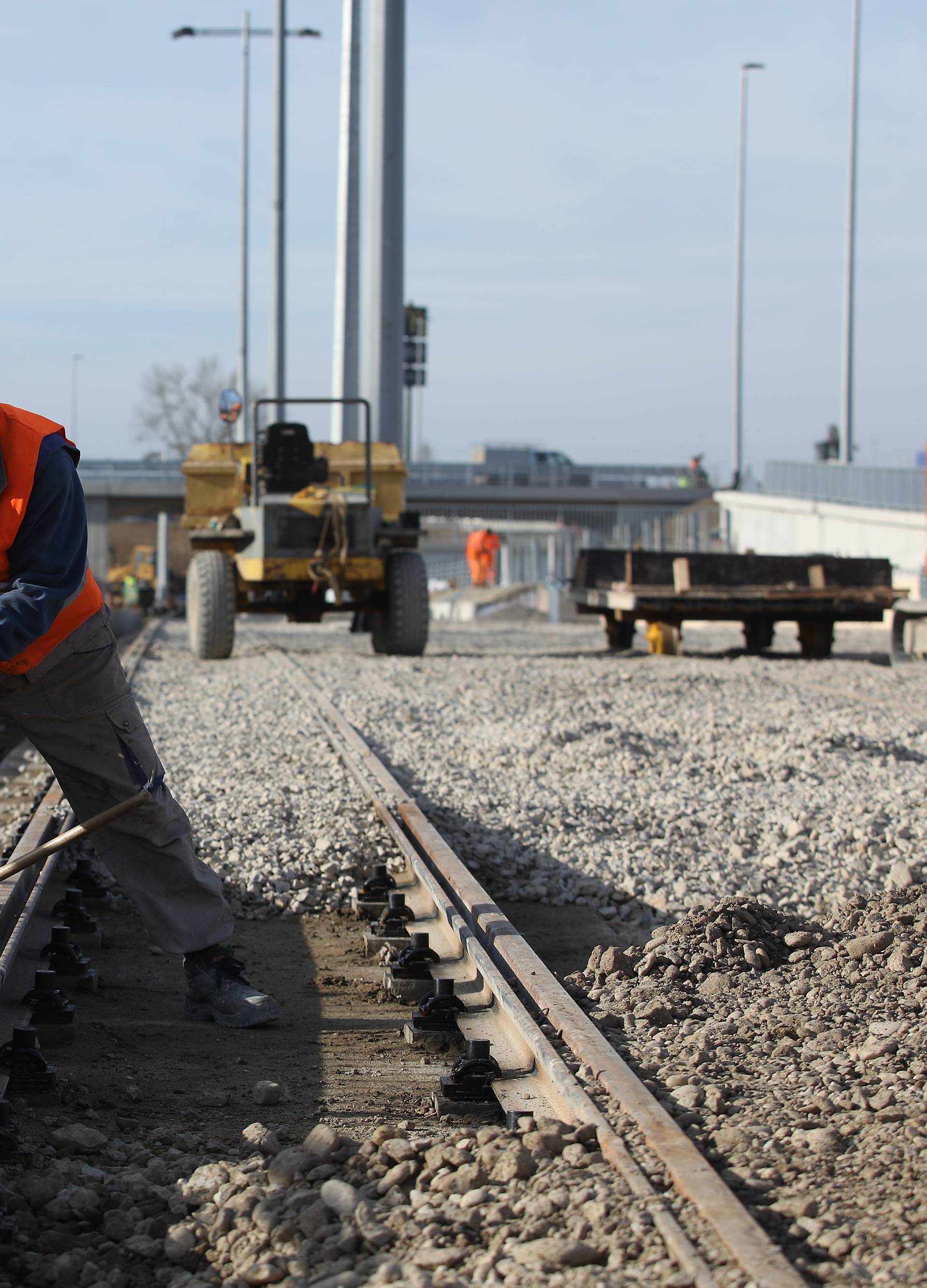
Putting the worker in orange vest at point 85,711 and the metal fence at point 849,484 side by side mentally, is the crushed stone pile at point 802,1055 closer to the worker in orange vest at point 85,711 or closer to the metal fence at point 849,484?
the worker in orange vest at point 85,711

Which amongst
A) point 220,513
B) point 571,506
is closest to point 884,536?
point 220,513

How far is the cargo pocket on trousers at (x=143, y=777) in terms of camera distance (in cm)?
401

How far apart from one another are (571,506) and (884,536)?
3281 centimetres

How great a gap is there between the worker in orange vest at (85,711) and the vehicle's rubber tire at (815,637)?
1265cm

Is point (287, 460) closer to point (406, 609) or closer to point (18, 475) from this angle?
point (406, 609)

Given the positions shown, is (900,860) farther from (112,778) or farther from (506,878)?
(112,778)

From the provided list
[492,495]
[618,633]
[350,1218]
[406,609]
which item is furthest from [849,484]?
[350,1218]

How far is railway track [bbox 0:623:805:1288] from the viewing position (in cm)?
253

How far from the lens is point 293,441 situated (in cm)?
1588

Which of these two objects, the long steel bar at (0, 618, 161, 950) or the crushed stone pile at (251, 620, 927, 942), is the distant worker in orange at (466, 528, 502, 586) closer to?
the crushed stone pile at (251, 620, 927, 942)

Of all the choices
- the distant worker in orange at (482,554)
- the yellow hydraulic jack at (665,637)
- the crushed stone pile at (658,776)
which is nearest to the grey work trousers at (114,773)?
the crushed stone pile at (658,776)

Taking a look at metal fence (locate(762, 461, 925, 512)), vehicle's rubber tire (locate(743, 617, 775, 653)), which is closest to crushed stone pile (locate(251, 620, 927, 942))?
vehicle's rubber tire (locate(743, 617, 775, 653))

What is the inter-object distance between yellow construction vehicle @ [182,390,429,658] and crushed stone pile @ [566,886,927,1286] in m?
10.9

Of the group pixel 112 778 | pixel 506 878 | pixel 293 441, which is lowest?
pixel 506 878
